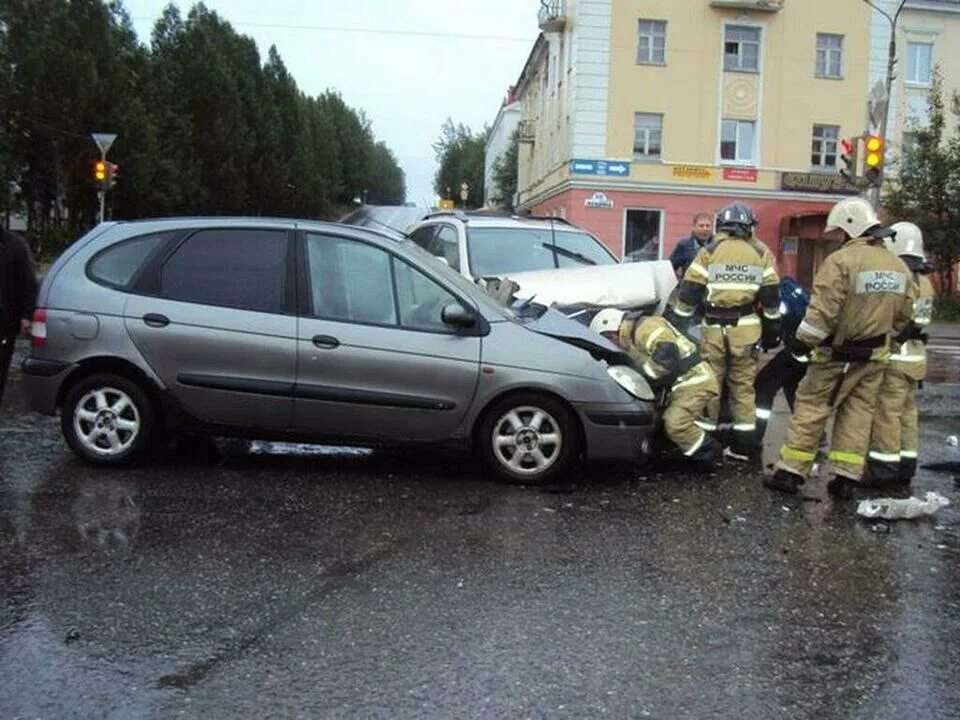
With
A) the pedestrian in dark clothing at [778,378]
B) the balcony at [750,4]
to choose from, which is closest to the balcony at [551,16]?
the balcony at [750,4]

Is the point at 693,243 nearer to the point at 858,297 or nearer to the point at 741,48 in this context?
the point at 858,297

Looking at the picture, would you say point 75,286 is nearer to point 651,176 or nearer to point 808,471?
point 808,471

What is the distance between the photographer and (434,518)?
5.90 meters

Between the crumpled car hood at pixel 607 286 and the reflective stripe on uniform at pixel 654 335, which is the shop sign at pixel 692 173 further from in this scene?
the reflective stripe on uniform at pixel 654 335

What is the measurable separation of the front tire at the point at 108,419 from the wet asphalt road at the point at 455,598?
7.6 inches

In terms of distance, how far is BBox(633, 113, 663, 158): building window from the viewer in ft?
120

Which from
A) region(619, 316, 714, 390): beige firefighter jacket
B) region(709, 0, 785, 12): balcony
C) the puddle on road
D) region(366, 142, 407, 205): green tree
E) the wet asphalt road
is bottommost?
the wet asphalt road

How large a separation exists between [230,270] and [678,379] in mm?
3025

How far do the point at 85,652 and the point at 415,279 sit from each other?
3.37m

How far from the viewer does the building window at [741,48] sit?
37.0 m

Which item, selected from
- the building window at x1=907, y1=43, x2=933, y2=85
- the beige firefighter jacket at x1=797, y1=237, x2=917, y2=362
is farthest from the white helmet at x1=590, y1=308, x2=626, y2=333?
the building window at x1=907, y1=43, x2=933, y2=85

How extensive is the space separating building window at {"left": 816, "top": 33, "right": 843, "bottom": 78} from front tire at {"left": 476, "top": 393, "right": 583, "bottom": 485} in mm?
34523

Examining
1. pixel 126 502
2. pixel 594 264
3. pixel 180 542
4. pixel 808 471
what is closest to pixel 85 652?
pixel 180 542

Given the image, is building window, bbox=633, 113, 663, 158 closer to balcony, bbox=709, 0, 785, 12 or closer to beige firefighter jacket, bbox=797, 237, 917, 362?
balcony, bbox=709, 0, 785, 12
